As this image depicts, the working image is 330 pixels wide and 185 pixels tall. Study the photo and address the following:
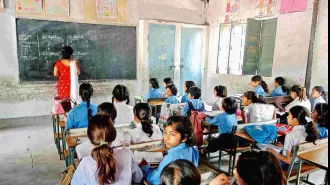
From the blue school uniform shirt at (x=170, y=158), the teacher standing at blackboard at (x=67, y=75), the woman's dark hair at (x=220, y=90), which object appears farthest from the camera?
the teacher standing at blackboard at (x=67, y=75)

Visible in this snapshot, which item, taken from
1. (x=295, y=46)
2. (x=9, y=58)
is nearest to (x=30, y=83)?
(x=9, y=58)

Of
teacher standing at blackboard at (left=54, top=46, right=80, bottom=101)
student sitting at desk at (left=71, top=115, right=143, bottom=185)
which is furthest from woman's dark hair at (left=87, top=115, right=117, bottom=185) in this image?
teacher standing at blackboard at (left=54, top=46, right=80, bottom=101)

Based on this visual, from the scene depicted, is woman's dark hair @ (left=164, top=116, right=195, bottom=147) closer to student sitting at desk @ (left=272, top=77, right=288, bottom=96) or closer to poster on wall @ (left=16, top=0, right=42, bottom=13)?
student sitting at desk @ (left=272, top=77, right=288, bottom=96)

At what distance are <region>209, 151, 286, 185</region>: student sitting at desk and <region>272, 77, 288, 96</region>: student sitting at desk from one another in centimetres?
373

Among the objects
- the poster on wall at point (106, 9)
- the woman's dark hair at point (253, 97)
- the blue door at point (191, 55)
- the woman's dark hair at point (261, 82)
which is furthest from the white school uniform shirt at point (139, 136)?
the blue door at point (191, 55)

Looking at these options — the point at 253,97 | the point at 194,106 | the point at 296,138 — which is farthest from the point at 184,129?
the point at 253,97

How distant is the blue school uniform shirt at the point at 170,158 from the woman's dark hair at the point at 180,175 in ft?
1.15

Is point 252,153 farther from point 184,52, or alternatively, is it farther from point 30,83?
point 184,52

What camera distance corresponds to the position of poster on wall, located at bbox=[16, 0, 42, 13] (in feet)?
14.1

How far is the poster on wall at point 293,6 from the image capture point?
14.3ft

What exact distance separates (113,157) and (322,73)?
4108mm

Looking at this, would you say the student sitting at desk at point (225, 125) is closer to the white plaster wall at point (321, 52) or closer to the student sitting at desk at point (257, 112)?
the student sitting at desk at point (257, 112)

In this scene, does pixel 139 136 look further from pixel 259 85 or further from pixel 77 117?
pixel 259 85

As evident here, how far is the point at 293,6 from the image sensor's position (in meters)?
4.50
